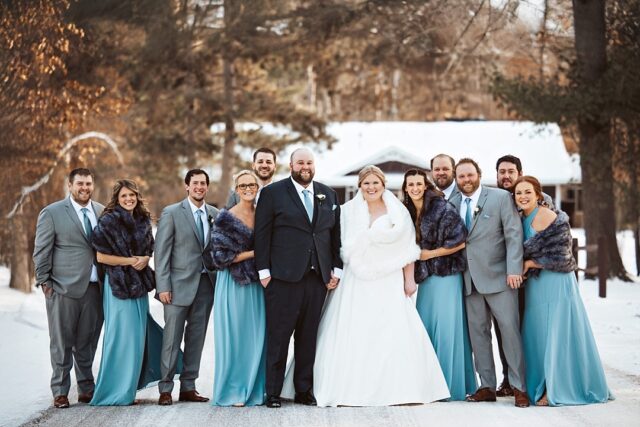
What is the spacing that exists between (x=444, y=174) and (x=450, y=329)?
1.51 m

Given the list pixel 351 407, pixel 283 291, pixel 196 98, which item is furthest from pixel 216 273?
pixel 196 98

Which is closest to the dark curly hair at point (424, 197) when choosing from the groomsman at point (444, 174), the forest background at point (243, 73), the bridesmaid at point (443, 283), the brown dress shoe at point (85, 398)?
the bridesmaid at point (443, 283)

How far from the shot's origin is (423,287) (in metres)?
8.41

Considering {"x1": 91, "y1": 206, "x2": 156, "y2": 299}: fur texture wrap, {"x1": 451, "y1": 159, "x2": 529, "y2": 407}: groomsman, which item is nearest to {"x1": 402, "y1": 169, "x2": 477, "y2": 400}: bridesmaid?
{"x1": 451, "y1": 159, "x2": 529, "y2": 407}: groomsman

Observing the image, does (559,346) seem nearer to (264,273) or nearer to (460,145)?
(264,273)

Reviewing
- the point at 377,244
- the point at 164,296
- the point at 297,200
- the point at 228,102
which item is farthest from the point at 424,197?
the point at 228,102

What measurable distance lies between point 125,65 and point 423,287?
57.5 ft

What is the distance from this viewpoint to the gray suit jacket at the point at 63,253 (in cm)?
809

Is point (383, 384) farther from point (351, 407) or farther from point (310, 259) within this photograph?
point (310, 259)

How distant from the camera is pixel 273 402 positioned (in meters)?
7.83

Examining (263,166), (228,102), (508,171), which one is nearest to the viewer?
(263,166)

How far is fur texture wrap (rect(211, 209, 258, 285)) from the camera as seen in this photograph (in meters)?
8.02

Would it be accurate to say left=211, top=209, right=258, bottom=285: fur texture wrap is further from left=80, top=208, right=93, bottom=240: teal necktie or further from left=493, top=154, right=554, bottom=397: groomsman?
left=493, top=154, right=554, bottom=397: groomsman

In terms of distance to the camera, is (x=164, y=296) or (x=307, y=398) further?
(x=164, y=296)
